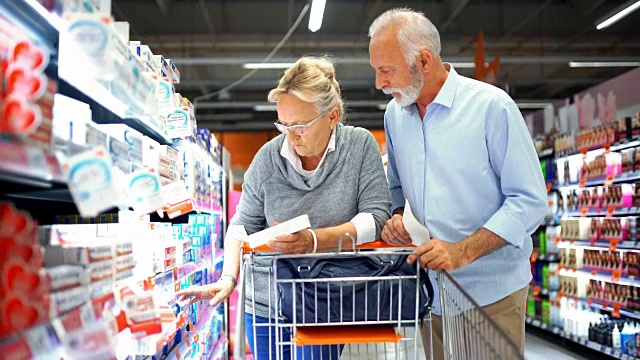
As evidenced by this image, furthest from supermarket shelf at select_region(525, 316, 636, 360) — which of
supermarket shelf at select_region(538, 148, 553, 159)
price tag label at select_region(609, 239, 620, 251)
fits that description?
supermarket shelf at select_region(538, 148, 553, 159)

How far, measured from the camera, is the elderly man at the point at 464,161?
2.28 m

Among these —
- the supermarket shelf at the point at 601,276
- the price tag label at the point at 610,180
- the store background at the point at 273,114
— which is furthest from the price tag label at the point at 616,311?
the price tag label at the point at 610,180

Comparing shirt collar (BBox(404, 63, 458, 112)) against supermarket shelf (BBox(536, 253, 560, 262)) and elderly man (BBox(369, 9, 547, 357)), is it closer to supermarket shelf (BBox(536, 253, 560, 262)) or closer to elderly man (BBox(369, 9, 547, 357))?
elderly man (BBox(369, 9, 547, 357))

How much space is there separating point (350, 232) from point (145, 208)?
0.87m

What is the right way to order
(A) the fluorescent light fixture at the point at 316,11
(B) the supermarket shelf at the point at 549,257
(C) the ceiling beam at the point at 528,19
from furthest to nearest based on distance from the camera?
(C) the ceiling beam at the point at 528,19 → (B) the supermarket shelf at the point at 549,257 → (A) the fluorescent light fixture at the point at 316,11

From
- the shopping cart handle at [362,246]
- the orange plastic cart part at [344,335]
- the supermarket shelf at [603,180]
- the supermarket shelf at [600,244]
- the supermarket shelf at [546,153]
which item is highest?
the supermarket shelf at [546,153]

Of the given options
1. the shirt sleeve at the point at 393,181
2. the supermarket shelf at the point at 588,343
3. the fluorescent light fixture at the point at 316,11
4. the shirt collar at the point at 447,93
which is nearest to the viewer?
the shirt collar at the point at 447,93

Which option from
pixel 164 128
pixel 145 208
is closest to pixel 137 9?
pixel 164 128

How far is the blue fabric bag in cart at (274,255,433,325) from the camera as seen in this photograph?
1.95m

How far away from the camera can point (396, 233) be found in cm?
223

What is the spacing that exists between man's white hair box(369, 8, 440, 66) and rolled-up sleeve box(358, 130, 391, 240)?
36cm

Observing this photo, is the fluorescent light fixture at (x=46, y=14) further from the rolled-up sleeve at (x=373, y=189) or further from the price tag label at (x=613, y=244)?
the price tag label at (x=613, y=244)

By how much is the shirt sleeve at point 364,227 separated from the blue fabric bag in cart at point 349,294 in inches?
7.3

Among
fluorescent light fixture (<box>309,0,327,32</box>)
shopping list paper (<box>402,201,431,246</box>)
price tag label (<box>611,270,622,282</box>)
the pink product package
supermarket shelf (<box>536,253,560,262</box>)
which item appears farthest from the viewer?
supermarket shelf (<box>536,253,560,262</box>)
